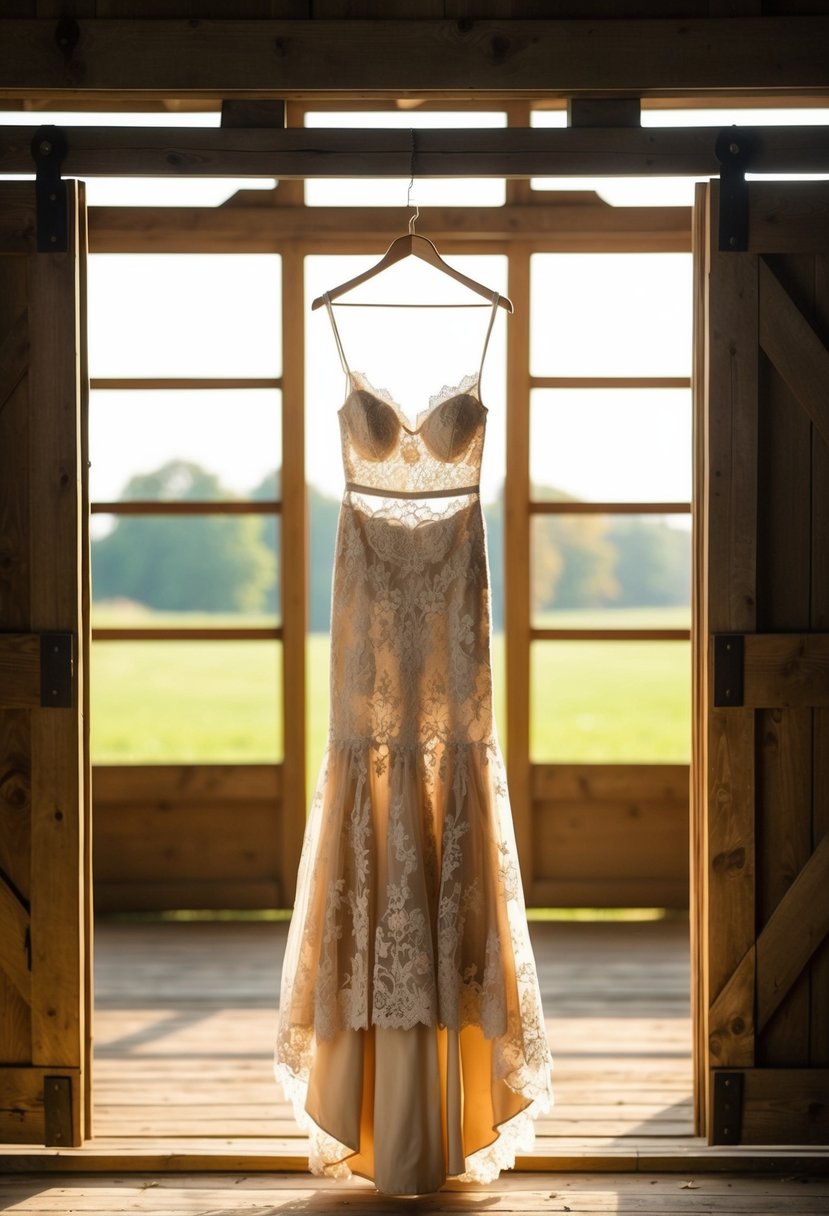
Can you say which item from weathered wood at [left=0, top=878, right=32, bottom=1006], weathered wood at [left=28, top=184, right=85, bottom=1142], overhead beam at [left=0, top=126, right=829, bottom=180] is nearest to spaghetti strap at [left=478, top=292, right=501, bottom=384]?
overhead beam at [left=0, top=126, right=829, bottom=180]

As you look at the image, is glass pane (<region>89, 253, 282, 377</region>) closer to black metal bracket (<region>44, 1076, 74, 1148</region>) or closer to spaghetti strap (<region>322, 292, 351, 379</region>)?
spaghetti strap (<region>322, 292, 351, 379</region>)

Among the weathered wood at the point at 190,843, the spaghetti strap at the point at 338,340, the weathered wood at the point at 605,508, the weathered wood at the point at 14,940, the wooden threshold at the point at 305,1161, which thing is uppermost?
the spaghetti strap at the point at 338,340

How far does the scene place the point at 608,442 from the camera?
4340 millimetres

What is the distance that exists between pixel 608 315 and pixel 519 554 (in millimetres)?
998

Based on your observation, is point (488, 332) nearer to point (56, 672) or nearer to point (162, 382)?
point (56, 672)

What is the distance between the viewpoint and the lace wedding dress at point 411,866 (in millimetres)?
2150

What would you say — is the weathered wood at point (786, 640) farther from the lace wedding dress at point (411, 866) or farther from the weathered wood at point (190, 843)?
the weathered wood at point (190, 843)

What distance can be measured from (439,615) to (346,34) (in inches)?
51.5

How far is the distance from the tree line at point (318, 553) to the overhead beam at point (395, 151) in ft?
6.24

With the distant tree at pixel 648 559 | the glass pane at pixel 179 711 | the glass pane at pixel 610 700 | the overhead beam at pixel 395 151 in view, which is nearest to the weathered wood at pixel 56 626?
the overhead beam at pixel 395 151

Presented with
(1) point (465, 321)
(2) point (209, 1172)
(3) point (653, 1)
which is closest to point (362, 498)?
(3) point (653, 1)

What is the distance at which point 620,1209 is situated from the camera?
2238mm

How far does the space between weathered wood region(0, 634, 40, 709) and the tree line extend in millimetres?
1679

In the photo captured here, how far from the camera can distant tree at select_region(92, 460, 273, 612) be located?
14.5ft
